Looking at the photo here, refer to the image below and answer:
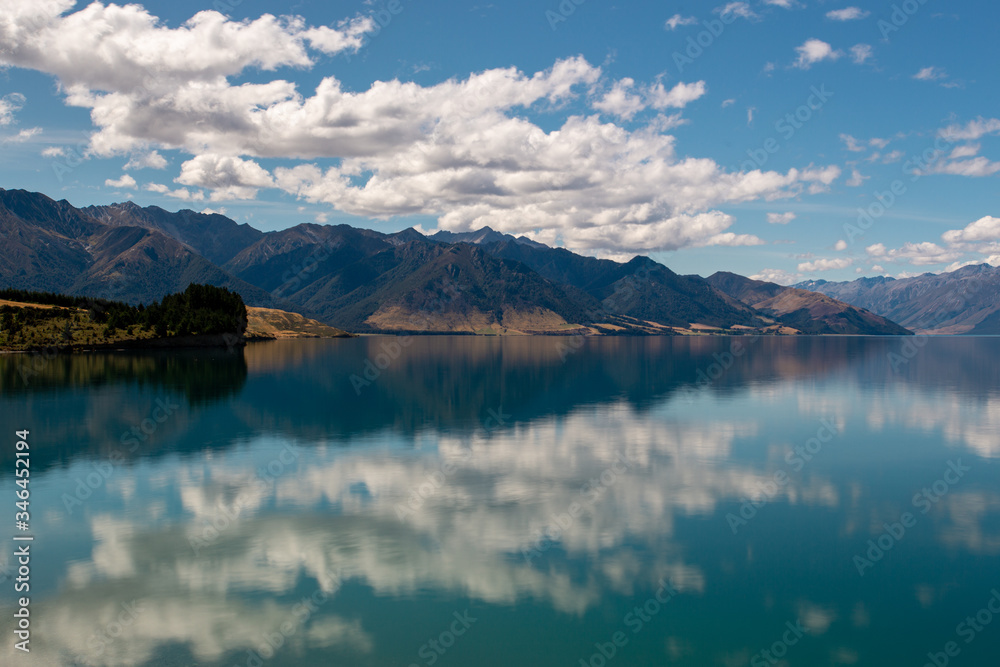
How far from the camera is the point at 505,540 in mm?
36219

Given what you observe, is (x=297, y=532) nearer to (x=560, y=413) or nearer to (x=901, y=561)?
(x=901, y=561)

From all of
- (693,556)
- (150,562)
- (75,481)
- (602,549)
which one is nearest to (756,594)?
(693,556)

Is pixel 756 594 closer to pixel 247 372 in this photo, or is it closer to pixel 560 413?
pixel 560 413

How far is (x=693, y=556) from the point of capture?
34.2 m

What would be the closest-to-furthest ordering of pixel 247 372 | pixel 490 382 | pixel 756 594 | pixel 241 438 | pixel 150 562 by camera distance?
pixel 756 594 < pixel 150 562 < pixel 241 438 < pixel 490 382 < pixel 247 372

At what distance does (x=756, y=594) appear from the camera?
29531 millimetres

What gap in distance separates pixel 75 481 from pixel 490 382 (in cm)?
9517

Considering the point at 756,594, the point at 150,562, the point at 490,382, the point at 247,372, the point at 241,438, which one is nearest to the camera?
the point at 756,594

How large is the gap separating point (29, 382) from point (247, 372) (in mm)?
45987

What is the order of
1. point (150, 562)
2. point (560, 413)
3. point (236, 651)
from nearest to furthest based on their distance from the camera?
point (236, 651)
point (150, 562)
point (560, 413)

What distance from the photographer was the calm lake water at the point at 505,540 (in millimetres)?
25172

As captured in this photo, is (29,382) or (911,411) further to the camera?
(29,382)

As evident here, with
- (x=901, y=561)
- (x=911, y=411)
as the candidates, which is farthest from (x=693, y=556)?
(x=911, y=411)

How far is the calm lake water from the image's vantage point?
25.2 meters
